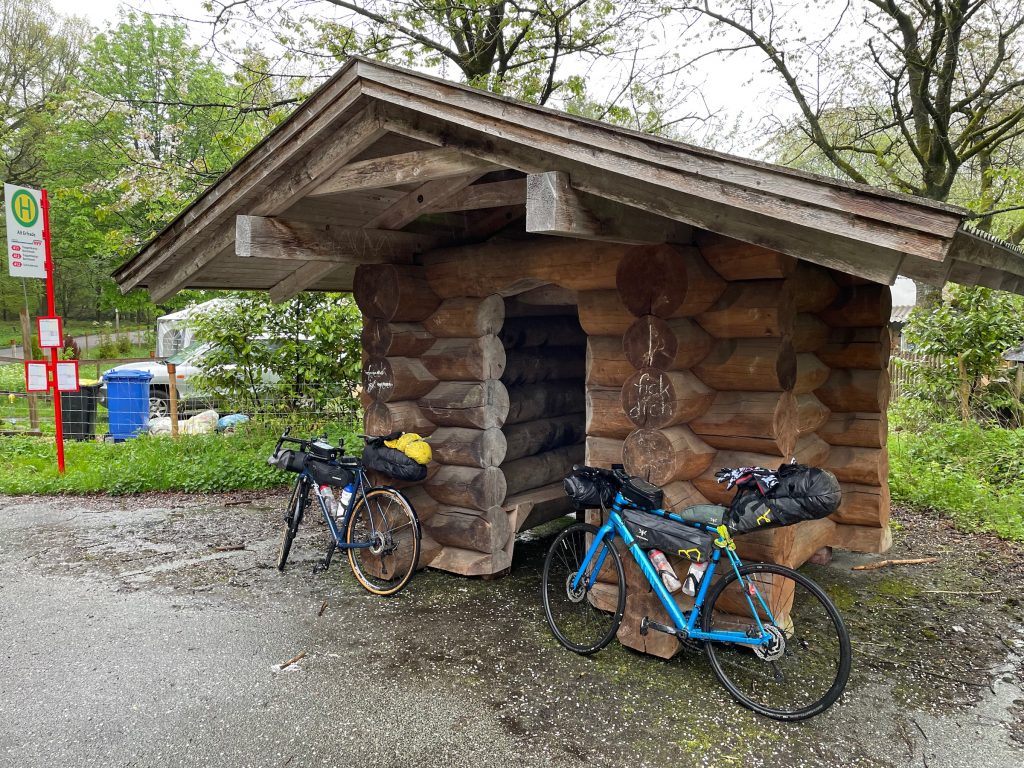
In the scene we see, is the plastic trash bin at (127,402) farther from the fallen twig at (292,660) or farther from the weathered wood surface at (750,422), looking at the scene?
the weathered wood surface at (750,422)

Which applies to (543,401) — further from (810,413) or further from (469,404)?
(810,413)

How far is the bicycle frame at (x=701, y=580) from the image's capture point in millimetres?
3576

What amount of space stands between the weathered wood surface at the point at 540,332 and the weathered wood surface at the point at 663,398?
1932mm

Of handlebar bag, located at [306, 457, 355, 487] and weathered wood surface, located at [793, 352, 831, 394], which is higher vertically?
weathered wood surface, located at [793, 352, 831, 394]

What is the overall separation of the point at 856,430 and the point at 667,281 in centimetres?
264

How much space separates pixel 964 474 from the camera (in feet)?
25.8

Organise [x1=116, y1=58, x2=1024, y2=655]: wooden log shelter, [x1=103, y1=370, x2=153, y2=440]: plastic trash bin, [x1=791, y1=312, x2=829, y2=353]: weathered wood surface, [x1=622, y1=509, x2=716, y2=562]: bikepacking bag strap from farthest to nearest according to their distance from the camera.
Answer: [x1=103, y1=370, x2=153, y2=440]: plastic trash bin → [x1=791, y1=312, x2=829, y2=353]: weathered wood surface → [x1=622, y1=509, x2=716, y2=562]: bikepacking bag strap → [x1=116, y1=58, x2=1024, y2=655]: wooden log shelter

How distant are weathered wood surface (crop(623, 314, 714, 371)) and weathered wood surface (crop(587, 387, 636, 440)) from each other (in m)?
0.38

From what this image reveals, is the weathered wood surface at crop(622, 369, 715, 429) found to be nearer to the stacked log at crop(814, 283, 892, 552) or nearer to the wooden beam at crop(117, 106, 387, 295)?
the stacked log at crop(814, 283, 892, 552)

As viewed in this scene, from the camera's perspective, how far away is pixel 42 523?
23.4ft

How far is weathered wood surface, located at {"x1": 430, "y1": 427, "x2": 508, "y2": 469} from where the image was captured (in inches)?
204

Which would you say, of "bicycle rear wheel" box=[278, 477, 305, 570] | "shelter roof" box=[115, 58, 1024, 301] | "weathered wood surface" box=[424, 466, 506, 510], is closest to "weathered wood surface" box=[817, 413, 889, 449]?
"shelter roof" box=[115, 58, 1024, 301]

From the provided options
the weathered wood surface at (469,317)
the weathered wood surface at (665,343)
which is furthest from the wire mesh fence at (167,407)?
the weathered wood surface at (665,343)

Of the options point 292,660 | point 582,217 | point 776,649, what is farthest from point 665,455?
point 292,660
